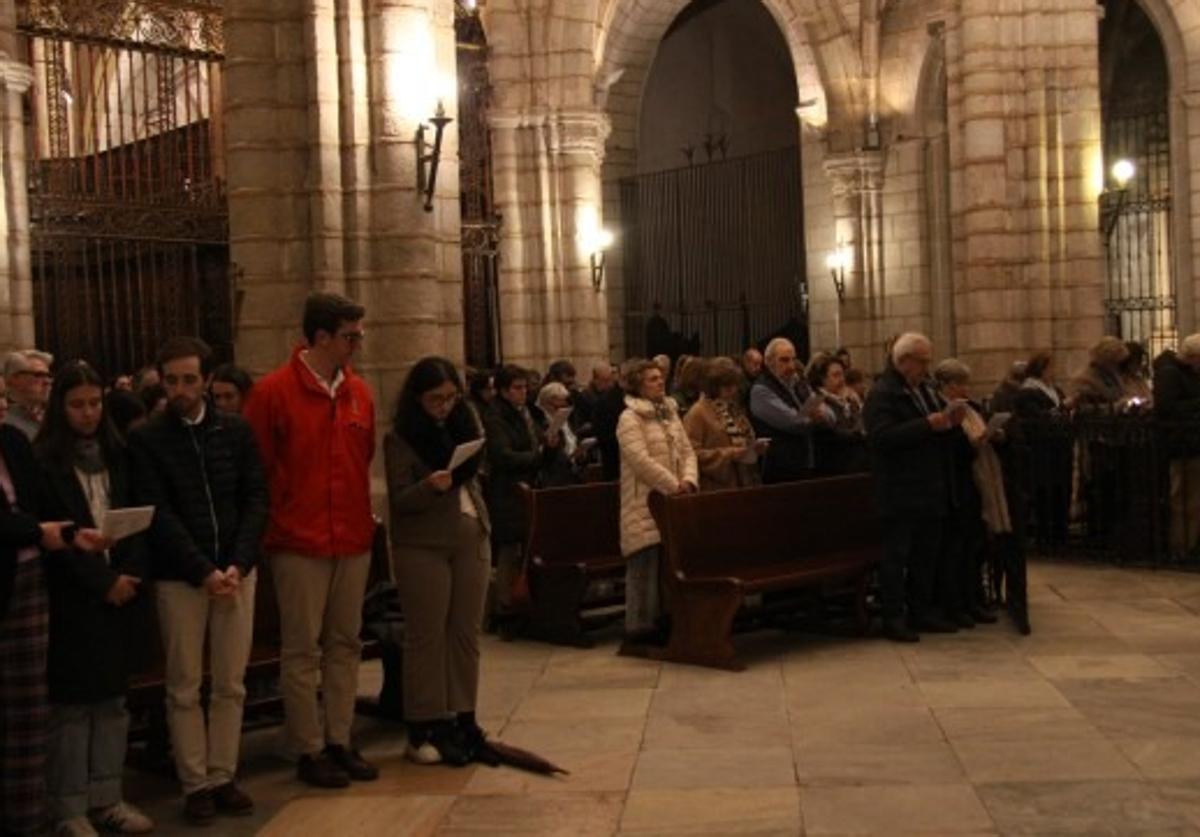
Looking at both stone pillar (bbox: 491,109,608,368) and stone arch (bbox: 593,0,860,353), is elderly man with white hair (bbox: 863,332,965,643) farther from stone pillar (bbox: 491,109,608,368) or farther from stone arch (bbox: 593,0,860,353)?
stone arch (bbox: 593,0,860,353)

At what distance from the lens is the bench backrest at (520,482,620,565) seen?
8773mm

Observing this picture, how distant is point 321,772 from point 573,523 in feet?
11.2

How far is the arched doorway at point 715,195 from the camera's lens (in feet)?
80.6

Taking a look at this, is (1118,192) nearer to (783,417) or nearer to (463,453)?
(783,417)

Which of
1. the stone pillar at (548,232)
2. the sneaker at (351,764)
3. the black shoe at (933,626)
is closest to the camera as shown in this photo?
the sneaker at (351,764)

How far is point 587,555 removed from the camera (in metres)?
9.00

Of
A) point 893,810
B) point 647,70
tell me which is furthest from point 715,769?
point 647,70

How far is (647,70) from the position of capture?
75.3ft

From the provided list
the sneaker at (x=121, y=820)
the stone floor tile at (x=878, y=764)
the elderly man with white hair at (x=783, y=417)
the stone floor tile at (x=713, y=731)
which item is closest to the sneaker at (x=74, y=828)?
the sneaker at (x=121, y=820)

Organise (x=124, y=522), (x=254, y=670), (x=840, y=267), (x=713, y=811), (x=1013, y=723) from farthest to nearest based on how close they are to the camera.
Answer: (x=840, y=267)
(x=1013, y=723)
(x=254, y=670)
(x=713, y=811)
(x=124, y=522)

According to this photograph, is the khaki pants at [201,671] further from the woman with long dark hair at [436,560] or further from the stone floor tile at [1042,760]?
the stone floor tile at [1042,760]

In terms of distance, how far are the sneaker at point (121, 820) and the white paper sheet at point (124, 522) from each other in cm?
113

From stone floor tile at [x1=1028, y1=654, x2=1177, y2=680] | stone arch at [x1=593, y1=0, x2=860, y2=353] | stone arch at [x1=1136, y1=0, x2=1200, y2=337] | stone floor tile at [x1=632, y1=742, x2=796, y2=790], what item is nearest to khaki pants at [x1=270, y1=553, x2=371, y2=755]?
stone floor tile at [x1=632, y1=742, x2=796, y2=790]

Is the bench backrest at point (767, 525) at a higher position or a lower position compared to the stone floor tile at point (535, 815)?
higher
